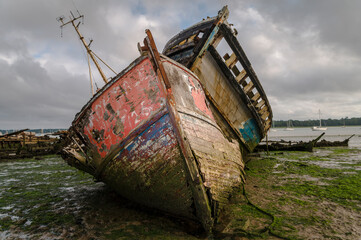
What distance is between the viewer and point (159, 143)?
2.91 m

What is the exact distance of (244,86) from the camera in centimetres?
623

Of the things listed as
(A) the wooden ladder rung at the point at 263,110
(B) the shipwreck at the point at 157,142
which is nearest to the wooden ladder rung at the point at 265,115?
(A) the wooden ladder rung at the point at 263,110

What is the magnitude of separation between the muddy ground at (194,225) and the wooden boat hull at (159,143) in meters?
0.29

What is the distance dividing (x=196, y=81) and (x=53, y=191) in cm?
422

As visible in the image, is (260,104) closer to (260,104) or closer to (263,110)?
(260,104)

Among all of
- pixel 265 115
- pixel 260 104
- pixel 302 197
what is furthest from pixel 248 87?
pixel 302 197

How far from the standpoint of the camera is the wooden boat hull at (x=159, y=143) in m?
2.71

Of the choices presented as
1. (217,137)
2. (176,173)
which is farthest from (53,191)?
(217,137)

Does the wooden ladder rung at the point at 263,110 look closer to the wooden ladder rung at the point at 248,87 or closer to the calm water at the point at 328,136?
the wooden ladder rung at the point at 248,87

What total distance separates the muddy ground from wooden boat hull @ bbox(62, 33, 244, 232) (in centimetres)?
29

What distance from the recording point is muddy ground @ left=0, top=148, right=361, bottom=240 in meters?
2.61

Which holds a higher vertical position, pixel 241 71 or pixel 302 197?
pixel 241 71

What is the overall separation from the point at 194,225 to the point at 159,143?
1.19 meters

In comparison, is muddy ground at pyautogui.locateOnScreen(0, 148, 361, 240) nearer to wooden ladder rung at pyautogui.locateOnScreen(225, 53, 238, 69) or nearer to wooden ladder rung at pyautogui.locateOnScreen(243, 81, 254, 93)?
wooden ladder rung at pyautogui.locateOnScreen(243, 81, 254, 93)
